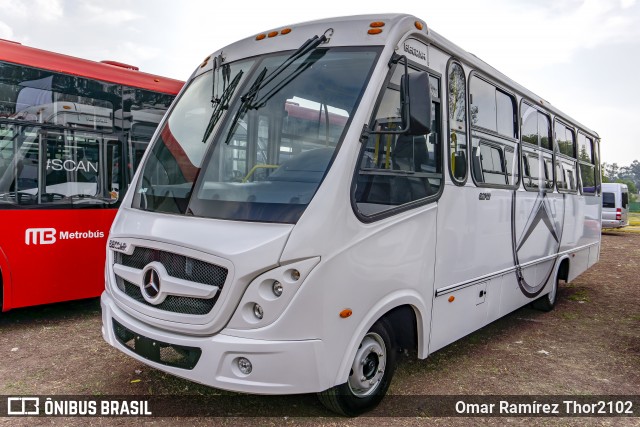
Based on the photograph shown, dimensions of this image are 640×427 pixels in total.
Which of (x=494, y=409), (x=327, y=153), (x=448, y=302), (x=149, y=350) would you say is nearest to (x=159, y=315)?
(x=149, y=350)

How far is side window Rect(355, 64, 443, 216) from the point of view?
3691 millimetres

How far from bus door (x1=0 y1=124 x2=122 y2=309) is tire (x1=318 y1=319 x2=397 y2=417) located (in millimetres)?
3933

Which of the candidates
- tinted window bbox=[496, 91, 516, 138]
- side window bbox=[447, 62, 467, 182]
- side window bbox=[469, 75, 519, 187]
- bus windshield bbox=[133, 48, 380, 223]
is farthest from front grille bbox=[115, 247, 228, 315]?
tinted window bbox=[496, 91, 516, 138]

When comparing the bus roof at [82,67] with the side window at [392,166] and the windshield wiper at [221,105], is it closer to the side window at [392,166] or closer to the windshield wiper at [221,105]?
the windshield wiper at [221,105]

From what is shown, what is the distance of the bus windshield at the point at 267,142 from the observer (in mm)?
3549

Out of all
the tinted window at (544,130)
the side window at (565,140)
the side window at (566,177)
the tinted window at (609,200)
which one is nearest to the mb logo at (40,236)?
the tinted window at (544,130)

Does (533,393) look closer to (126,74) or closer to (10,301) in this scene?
(10,301)

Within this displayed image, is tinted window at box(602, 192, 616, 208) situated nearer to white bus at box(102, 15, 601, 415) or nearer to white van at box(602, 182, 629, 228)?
white van at box(602, 182, 629, 228)

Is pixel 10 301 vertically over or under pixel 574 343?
over

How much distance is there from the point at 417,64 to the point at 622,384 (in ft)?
11.6

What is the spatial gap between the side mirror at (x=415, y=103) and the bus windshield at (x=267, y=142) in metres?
0.31

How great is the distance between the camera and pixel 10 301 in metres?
5.75

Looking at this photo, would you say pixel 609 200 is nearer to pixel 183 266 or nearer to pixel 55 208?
pixel 55 208

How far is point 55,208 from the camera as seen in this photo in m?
6.02
